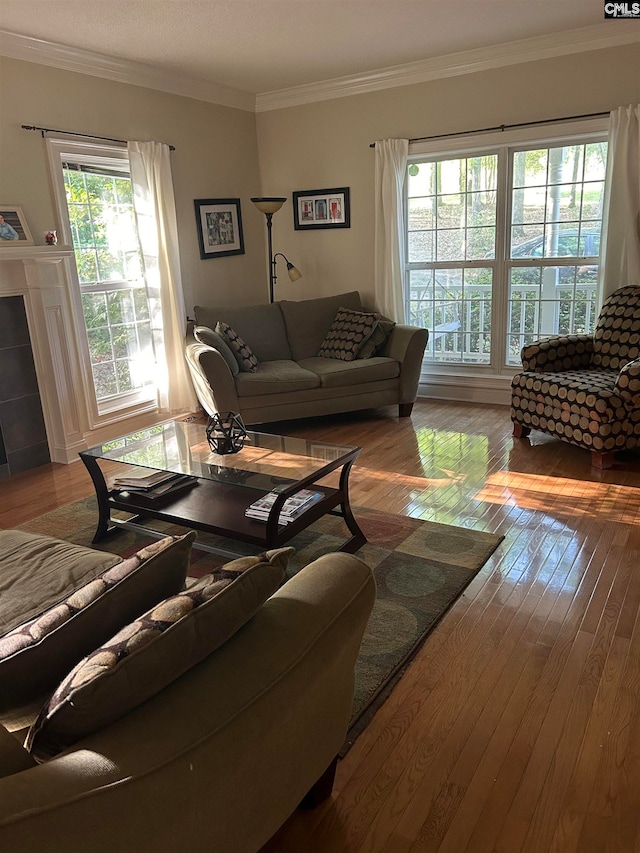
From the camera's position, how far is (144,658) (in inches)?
42.2

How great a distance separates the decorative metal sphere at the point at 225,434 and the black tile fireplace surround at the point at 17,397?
5.81 ft

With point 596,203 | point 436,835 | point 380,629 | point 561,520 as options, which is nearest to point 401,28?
point 596,203

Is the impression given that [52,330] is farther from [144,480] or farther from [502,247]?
[502,247]

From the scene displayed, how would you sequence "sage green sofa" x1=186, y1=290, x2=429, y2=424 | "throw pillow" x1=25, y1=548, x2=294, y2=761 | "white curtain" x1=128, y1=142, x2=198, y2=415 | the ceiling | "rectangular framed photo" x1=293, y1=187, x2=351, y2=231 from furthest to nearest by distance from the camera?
1. "rectangular framed photo" x1=293, y1=187, x2=351, y2=231
2. "white curtain" x1=128, y1=142, x2=198, y2=415
3. "sage green sofa" x1=186, y1=290, x2=429, y2=424
4. the ceiling
5. "throw pillow" x1=25, y1=548, x2=294, y2=761

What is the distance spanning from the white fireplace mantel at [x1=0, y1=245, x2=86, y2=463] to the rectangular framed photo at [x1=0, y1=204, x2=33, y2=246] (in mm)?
56

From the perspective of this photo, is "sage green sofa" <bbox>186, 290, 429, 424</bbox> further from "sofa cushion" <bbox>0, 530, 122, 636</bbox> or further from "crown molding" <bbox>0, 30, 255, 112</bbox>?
"sofa cushion" <bbox>0, 530, 122, 636</bbox>

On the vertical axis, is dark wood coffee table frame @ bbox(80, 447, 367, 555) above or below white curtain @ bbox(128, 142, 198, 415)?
below

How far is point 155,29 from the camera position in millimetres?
3988

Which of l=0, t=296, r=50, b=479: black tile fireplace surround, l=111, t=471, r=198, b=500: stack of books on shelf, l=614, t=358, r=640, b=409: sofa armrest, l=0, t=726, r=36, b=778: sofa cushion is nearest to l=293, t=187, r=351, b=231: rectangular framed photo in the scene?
l=0, t=296, r=50, b=479: black tile fireplace surround

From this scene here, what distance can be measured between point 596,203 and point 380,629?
12.8ft

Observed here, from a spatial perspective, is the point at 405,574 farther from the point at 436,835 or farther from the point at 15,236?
the point at 15,236

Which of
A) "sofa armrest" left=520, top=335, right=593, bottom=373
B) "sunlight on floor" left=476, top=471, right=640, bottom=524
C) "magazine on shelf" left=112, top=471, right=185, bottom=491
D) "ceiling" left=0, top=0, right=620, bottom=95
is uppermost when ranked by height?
"ceiling" left=0, top=0, right=620, bottom=95

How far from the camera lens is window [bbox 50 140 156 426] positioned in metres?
4.55

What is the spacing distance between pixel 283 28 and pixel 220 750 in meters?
4.22
